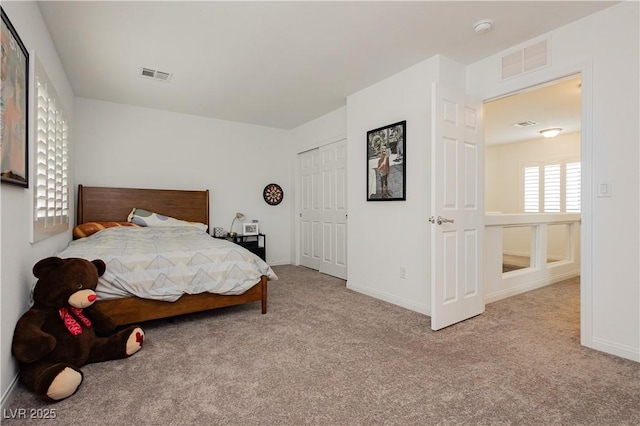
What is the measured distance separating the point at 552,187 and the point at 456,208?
5.04 metres

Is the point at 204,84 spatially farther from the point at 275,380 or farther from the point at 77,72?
the point at 275,380

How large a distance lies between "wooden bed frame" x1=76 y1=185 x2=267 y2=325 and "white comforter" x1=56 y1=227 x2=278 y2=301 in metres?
0.08

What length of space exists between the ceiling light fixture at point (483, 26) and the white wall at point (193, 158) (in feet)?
12.4

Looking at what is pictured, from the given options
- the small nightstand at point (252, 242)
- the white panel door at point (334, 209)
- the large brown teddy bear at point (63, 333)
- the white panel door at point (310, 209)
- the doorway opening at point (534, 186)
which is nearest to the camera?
the large brown teddy bear at point (63, 333)

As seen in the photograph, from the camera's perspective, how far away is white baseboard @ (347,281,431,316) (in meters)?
3.13

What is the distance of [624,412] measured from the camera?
162cm

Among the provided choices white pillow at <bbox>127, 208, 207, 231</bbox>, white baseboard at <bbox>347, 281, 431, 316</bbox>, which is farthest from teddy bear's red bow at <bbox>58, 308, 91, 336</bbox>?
white baseboard at <bbox>347, 281, 431, 316</bbox>

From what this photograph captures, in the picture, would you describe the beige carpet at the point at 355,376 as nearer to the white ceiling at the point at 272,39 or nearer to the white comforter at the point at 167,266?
the white comforter at the point at 167,266

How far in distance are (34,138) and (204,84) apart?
6.31 feet

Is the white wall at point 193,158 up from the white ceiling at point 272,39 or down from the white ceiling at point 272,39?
down

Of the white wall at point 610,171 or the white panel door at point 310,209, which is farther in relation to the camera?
the white panel door at point 310,209

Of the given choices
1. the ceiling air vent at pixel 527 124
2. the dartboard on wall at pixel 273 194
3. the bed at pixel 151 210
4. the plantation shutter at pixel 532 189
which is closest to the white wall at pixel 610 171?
the bed at pixel 151 210

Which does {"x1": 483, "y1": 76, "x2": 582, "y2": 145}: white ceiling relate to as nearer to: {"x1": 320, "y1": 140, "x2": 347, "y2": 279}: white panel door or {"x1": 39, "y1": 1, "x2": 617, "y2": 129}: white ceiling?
{"x1": 39, "y1": 1, "x2": 617, "y2": 129}: white ceiling

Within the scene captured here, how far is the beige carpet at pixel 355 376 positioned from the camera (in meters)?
1.60
